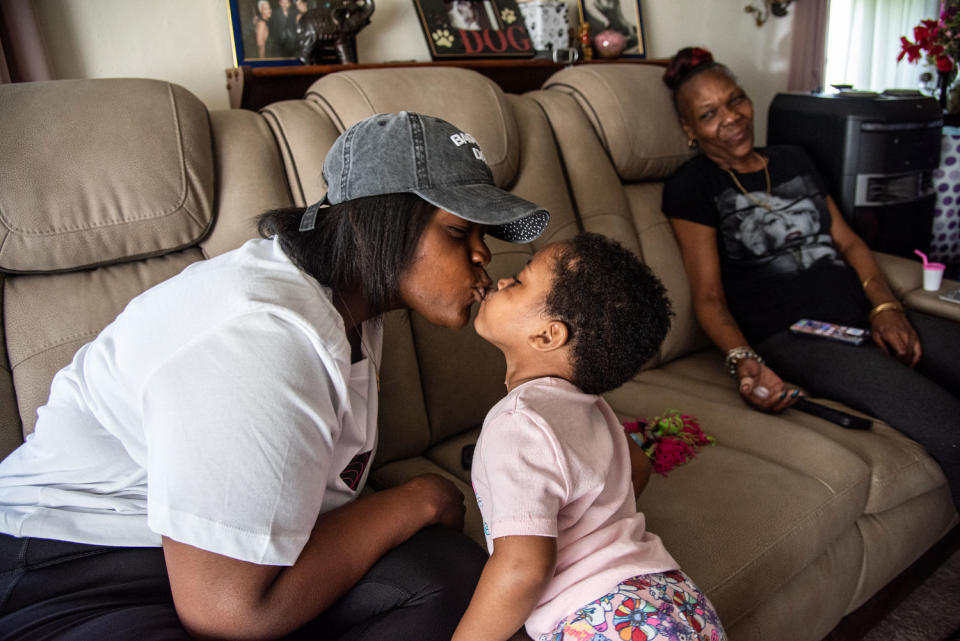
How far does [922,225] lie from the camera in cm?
237

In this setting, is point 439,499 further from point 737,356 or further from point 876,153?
point 876,153

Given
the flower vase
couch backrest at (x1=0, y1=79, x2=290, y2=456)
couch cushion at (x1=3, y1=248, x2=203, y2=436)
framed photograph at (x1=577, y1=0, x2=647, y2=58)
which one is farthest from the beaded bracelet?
the flower vase

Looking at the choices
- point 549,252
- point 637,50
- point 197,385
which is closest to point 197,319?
point 197,385

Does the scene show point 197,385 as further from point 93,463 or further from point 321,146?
point 321,146

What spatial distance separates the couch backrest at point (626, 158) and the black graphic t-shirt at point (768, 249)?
0.08m

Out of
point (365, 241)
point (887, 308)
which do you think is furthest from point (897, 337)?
point (365, 241)

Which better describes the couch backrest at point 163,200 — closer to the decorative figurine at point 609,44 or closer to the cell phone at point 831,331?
the cell phone at point 831,331

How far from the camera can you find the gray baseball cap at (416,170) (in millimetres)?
901

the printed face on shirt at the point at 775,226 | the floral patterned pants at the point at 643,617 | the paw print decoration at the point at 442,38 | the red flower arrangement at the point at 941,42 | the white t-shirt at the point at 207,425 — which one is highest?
the paw print decoration at the point at 442,38

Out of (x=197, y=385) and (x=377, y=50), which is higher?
(x=377, y=50)

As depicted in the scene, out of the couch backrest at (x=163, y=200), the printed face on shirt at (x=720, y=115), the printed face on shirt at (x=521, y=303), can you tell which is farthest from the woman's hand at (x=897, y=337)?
the printed face on shirt at (x=521, y=303)

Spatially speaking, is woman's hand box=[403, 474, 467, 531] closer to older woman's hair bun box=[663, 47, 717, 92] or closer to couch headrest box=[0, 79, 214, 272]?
couch headrest box=[0, 79, 214, 272]

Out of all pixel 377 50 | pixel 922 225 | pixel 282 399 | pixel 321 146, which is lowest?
pixel 922 225

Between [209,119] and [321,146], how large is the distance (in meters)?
0.23
